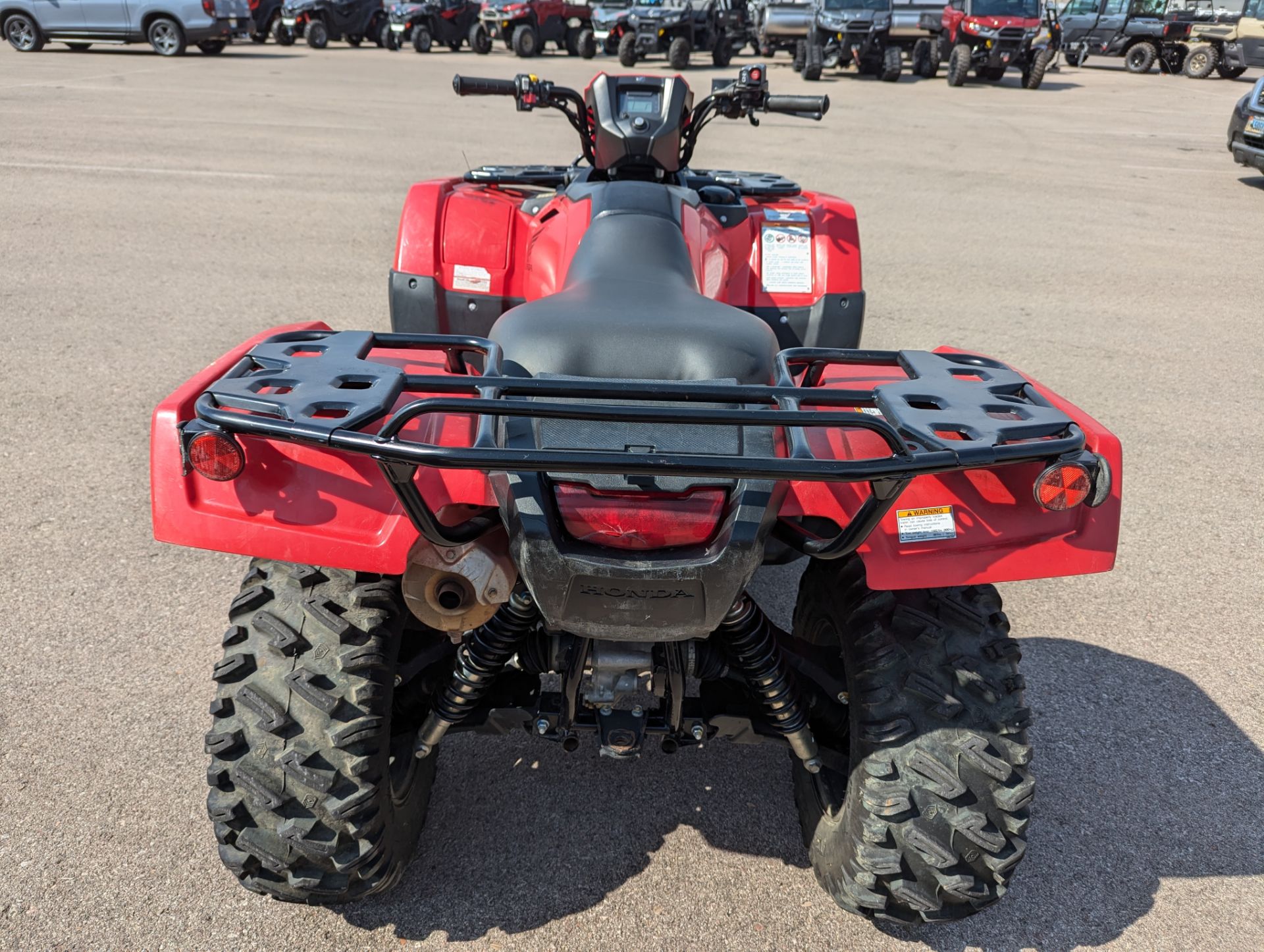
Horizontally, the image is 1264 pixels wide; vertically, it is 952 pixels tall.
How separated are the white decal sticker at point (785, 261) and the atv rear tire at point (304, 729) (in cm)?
240

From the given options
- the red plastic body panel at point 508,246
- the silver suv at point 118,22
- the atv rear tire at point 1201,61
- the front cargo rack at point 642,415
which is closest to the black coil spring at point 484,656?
the front cargo rack at point 642,415

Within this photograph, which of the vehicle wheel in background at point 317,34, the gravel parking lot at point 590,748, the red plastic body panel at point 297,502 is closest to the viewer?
the red plastic body panel at point 297,502

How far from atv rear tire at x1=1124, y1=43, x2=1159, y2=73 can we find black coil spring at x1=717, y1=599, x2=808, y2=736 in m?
29.0

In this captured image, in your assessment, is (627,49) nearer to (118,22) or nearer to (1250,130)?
(118,22)

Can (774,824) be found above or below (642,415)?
below

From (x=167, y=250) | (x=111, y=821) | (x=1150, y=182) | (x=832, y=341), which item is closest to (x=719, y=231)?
(x=832, y=341)

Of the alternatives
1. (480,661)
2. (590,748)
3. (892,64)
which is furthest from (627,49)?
(480,661)

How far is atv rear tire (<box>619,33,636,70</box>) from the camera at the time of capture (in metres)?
22.8

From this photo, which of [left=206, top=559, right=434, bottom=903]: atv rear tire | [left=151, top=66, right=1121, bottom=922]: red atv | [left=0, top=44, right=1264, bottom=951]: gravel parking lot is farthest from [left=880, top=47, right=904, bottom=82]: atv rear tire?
[left=206, top=559, right=434, bottom=903]: atv rear tire

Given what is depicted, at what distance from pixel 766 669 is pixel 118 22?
73.7 ft

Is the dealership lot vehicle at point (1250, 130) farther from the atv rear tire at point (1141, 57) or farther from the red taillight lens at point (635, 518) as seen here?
the atv rear tire at point (1141, 57)

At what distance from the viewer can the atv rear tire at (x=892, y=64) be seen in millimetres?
21656

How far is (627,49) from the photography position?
22.9 meters

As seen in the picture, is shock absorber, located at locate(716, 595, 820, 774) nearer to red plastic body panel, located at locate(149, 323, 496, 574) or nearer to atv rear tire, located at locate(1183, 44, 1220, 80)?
red plastic body panel, located at locate(149, 323, 496, 574)
